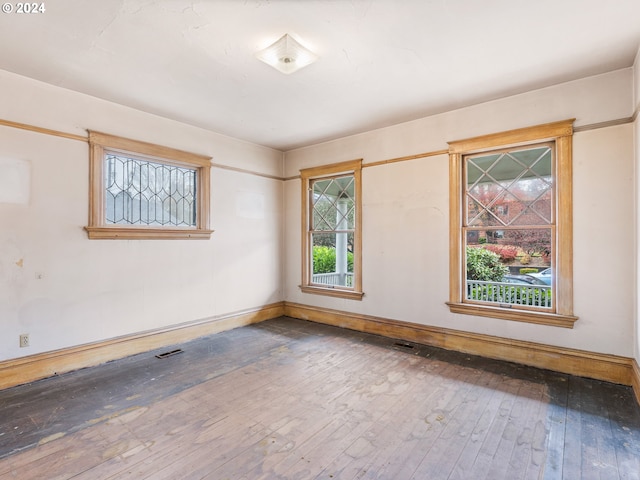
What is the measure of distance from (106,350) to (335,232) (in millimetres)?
3193

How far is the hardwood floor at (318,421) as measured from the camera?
1856 mm

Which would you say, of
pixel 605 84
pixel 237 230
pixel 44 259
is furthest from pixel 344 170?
pixel 44 259

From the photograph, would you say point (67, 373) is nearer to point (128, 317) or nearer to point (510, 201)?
point (128, 317)

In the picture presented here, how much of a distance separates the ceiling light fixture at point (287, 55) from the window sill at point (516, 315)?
2.96 metres

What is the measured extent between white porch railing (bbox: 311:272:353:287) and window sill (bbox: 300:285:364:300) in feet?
0.61

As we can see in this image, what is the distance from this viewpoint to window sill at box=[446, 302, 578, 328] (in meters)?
3.12

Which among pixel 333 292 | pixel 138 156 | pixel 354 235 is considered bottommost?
pixel 333 292

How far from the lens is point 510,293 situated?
371cm

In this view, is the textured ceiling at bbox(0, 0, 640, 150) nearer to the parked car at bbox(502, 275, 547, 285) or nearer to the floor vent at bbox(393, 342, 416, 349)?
the parked car at bbox(502, 275, 547, 285)

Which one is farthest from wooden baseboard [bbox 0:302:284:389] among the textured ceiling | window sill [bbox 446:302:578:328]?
window sill [bbox 446:302:578:328]

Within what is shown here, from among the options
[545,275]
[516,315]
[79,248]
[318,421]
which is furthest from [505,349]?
[79,248]

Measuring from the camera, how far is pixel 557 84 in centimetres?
314

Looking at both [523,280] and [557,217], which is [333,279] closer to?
[523,280]

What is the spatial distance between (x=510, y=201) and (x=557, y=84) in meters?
1.17
